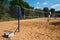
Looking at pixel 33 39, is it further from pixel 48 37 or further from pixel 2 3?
pixel 2 3

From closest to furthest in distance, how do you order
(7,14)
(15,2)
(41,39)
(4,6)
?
(41,39) → (7,14) → (4,6) → (15,2)

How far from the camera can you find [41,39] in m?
7.74

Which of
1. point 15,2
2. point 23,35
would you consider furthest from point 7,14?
point 15,2

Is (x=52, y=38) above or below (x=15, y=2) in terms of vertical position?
below

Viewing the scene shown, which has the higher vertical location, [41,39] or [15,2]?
[15,2]

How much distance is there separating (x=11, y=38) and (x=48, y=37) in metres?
2.03

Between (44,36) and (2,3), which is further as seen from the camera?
(2,3)

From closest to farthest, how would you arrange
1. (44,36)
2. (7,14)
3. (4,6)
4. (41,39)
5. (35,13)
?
(41,39) < (44,36) < (7,14) < (4,6) < (35,13)

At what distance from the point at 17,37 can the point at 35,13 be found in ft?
89.2

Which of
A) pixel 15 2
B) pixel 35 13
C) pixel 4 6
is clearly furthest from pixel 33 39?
pixel 15 2

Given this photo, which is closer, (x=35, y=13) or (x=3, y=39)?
(x=3, y=39)

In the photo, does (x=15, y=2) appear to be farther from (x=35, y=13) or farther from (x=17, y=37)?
(x=17, y=37)

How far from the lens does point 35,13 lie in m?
34.8

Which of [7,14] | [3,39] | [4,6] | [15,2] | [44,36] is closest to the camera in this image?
[3,39]
